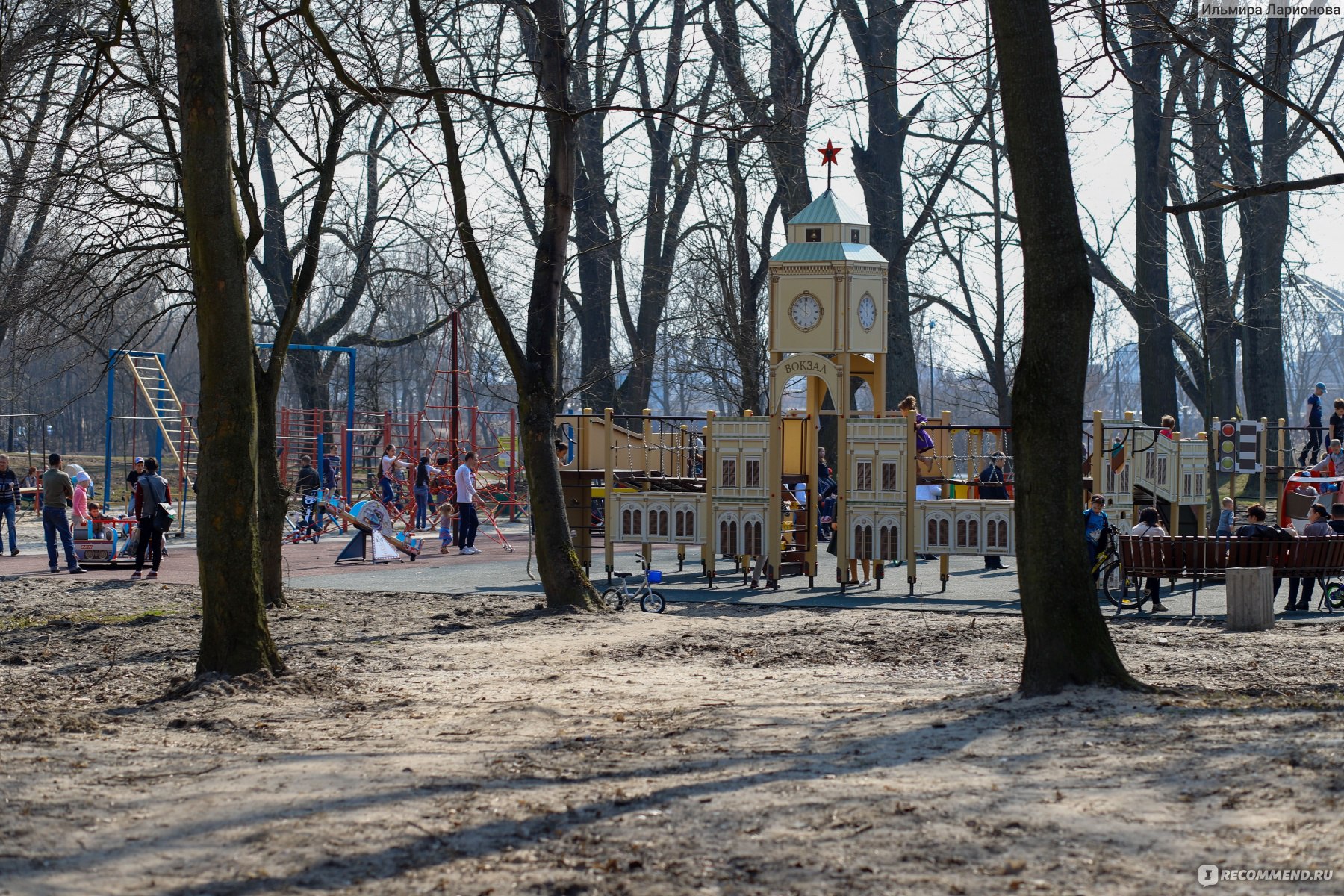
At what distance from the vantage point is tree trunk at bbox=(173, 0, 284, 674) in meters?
10.3

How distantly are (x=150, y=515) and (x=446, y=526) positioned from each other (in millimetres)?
10024

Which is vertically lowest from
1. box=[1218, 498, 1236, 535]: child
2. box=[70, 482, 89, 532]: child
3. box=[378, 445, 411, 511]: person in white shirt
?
box=[1218, 498, 1236, 535]: child

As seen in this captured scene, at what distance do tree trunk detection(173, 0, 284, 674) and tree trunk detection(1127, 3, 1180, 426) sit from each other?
25154mm

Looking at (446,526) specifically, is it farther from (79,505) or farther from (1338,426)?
(1338,426)

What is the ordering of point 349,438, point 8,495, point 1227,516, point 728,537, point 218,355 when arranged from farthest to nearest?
1. point 349,438
2. point 8,495
3. point 1227,516
4. point 728,537
5. point 218,355

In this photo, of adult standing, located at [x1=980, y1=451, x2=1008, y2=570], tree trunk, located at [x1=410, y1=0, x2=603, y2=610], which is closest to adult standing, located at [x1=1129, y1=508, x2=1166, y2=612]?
adult standing, located at [x1=980, y1=451, x2=1008, y2=570]

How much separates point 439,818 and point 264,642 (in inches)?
188

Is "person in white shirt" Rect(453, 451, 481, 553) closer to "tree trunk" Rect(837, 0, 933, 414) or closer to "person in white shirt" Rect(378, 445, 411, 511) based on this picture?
"person in white shirt" Rect(378, 445, 411, 511)

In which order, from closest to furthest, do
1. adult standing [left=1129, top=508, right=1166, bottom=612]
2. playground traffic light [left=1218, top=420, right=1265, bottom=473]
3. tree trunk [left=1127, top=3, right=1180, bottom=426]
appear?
adult standing [left=1129, top=508, right=1166, bottom=612], playground traffic light [left=1218, top=420, right=1265, bottom=473], tree trunk [left=1127, top=3, right=1180, bottom=426]

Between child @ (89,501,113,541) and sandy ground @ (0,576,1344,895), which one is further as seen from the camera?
child @ (89,501,113,541)

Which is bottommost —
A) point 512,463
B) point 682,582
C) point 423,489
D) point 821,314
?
point 682,582

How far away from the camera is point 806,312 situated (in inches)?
760

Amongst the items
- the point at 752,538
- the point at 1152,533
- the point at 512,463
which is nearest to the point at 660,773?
the point at 1152,533

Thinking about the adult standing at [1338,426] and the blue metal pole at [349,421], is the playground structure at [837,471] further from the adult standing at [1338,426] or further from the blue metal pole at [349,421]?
the blue metal pole at [349,421]
